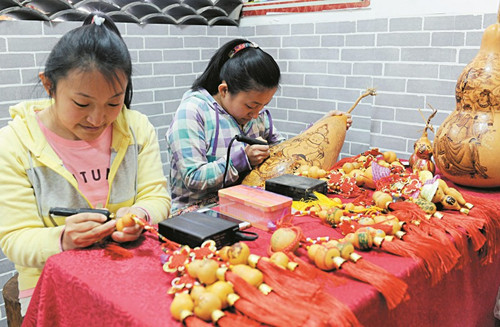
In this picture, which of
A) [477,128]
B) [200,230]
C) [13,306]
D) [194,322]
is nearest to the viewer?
[194,322]

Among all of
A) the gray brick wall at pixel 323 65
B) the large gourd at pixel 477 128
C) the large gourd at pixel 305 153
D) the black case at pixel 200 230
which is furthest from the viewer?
the gray brick wall at pixel 323 65

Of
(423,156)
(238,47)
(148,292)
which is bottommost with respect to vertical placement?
(148,292)

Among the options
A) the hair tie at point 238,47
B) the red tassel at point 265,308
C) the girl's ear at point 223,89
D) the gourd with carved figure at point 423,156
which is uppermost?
the hair tie at point 238,47

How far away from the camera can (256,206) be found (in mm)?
1000

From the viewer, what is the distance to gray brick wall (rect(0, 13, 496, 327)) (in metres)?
1.87

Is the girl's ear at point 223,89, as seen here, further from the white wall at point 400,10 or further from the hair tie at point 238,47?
the white wall at point 400,10

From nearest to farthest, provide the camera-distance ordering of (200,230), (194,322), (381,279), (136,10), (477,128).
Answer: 1. (194,322)
2. (381,279)
3. (200,230)
4. (477,128)
5. (136,10)

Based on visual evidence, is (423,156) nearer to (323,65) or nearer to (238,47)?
(238,47)

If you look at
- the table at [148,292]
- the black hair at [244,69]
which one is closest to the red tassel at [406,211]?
the table at [148,292]

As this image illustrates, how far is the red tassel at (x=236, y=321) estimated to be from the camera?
63cm

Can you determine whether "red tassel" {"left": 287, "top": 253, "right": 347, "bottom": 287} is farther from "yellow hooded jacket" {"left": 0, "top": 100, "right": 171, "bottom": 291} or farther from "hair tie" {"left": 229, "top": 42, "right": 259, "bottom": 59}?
"hair tie" {"left": 229, "top": 42, "right": 259, "bottom": 59}

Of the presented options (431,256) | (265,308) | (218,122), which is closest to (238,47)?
(218,122)

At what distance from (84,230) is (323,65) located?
171 cm

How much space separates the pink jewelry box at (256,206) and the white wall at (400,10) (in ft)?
4.09
